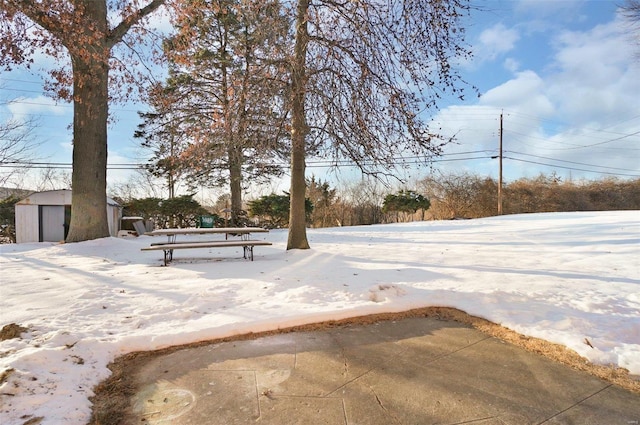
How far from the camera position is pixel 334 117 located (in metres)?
6.35

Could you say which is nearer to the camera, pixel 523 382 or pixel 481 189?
pixel 523 382

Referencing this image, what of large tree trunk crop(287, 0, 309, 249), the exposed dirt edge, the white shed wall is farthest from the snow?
the white shed wall

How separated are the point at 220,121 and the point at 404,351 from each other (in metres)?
6.14

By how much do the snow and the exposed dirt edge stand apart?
3.1 inches

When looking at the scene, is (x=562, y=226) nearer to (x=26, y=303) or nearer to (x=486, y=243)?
(x=486, y=243)

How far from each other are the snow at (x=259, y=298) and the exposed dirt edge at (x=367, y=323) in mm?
80

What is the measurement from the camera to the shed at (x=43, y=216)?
461 inches

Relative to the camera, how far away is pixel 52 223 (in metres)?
12.0

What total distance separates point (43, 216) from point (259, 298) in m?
12.0

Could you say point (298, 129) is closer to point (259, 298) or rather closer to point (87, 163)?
point (259, 298)

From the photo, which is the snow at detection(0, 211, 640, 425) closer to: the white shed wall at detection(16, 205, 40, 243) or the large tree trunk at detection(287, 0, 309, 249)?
the large tree trunk at detection(287, 0, 309, 249)

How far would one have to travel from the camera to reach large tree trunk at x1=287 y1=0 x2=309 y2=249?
6270mm

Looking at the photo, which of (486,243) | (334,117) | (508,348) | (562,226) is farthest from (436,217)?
(508,348)

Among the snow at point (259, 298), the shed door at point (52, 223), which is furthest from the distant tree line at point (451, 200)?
the snow at point (259, 298)
